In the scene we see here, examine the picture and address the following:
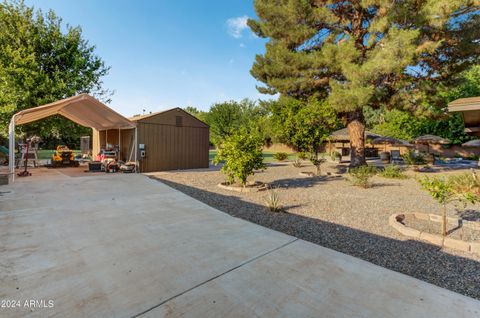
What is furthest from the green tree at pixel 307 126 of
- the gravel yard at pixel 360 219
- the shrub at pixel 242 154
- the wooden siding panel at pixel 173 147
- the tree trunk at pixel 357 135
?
the wooden siding panel at pixel 173 147

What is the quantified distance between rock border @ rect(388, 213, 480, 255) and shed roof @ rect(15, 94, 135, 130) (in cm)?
933

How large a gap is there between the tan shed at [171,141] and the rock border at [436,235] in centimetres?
969

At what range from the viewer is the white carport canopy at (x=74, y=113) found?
761cm

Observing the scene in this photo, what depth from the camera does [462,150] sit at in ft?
73.2

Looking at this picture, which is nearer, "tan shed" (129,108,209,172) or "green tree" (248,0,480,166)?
"green tree" (248,0,480,166)

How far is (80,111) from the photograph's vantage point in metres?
10.5

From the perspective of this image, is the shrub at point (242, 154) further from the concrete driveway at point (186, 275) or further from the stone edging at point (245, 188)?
the concrete driveway at point (186, 275)

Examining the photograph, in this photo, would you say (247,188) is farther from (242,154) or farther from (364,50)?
(364,50)

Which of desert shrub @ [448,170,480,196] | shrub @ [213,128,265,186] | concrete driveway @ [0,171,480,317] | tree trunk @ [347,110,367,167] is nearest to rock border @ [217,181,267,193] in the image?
shrub @ [213,128,265,186]

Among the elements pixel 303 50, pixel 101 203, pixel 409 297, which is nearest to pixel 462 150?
pixel 303 50

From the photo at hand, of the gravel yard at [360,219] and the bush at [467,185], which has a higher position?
the bush at [467,185]

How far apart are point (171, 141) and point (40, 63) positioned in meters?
8.97

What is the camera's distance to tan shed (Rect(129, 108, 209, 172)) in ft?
35.7

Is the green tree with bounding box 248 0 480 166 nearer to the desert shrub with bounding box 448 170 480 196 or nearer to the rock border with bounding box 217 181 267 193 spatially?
the desert shrub with bounding box 448 170 480 196
